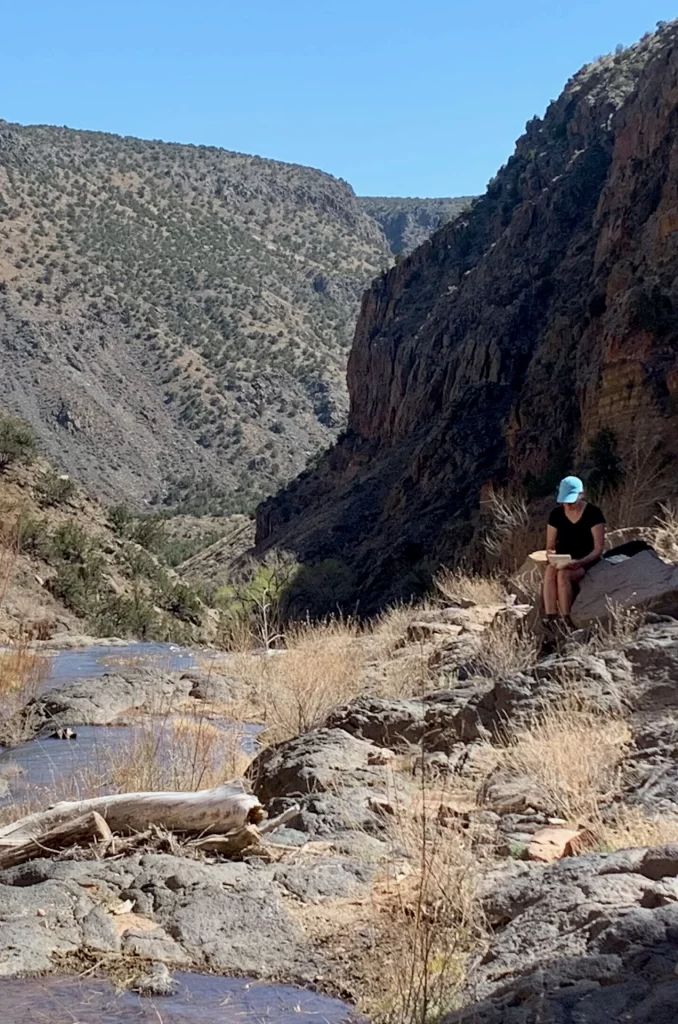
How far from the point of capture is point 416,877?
5324 mm

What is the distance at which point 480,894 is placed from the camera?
16.9 feet

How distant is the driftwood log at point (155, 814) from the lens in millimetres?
6527

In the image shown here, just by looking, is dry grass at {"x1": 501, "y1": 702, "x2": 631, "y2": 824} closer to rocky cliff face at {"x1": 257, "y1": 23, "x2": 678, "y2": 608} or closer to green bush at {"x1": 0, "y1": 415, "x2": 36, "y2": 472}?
rocky cliff face at {"x1": 257, "y1": 23, "x2": 678, "y2": 608}

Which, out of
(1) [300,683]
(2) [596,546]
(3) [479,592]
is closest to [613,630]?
(2) [596,546]

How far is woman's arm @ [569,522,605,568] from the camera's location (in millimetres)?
10594

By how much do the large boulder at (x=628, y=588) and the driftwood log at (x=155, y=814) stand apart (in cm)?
470

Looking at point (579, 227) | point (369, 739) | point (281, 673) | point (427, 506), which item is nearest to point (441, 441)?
point (427, 506)

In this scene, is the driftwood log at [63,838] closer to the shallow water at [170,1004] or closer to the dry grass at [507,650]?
the shallow water at [170,1004]

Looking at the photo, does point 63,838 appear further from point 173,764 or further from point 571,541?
point 571,541

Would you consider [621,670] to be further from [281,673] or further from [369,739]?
[281,673]

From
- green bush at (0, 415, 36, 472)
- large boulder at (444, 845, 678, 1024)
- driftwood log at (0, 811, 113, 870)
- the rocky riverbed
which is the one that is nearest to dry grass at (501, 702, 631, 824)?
the rocky riverbed

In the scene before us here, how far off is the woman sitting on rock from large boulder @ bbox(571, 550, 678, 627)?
106 mm

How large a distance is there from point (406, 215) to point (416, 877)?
524ft

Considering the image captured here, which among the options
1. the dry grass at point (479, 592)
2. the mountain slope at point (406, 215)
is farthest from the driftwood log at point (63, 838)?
the mountain slope at point (406, 215)
